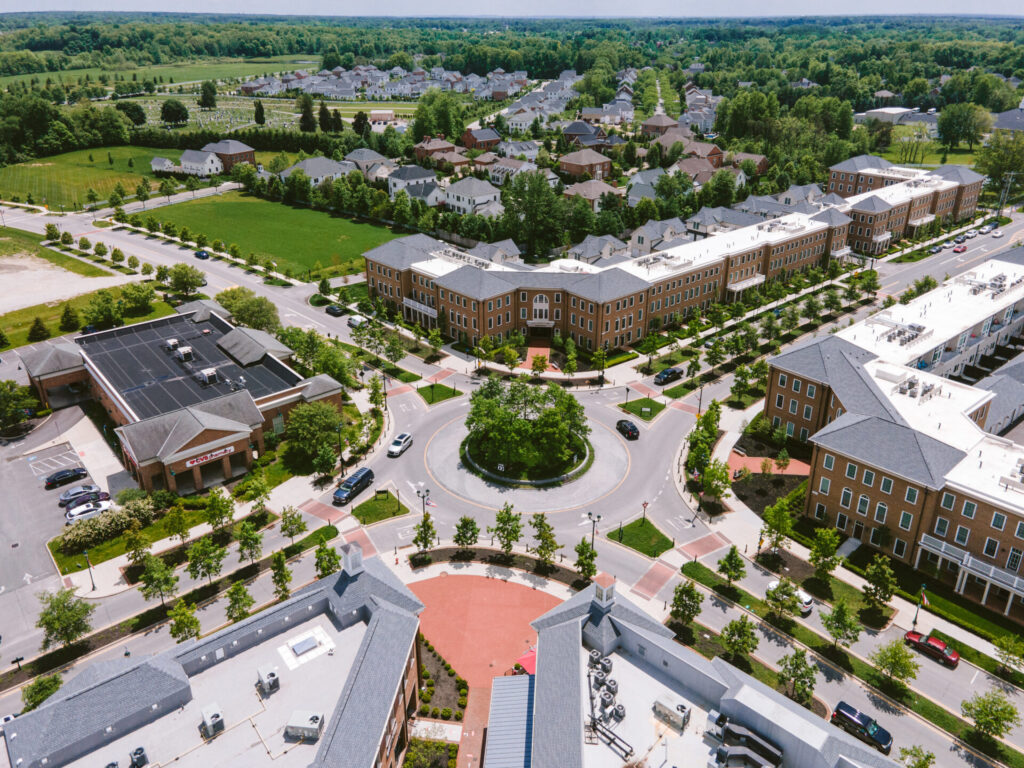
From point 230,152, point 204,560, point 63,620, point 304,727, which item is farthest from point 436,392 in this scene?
point 230,152

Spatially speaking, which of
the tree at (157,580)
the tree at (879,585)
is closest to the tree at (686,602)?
the tree at (879,585)

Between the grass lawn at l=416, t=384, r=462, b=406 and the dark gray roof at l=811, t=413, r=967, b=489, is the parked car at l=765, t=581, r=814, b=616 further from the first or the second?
the grass lawn at l=416, t=384, r=462, b=406

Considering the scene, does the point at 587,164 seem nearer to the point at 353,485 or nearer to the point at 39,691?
the point at 353,485

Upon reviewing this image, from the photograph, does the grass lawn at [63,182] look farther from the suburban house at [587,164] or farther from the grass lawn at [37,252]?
the suburban house at [587,164]

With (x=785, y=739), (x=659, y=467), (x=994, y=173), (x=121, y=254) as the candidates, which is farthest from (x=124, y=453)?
(x=994, y=173)

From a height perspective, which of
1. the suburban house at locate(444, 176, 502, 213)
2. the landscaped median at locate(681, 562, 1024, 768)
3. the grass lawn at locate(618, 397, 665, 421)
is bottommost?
the landscaped median at locate(681, 562, 1024, 768)

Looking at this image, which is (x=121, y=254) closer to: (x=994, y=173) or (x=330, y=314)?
(x=330, y=314)

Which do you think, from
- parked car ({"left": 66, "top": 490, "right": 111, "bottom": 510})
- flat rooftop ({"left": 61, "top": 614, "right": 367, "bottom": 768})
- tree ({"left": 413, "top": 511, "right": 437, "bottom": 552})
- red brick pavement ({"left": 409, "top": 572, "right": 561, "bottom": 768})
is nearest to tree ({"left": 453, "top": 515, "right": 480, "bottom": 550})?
tree ({"left": 413, "top": 511, "right": 437, "bottom": 552})
